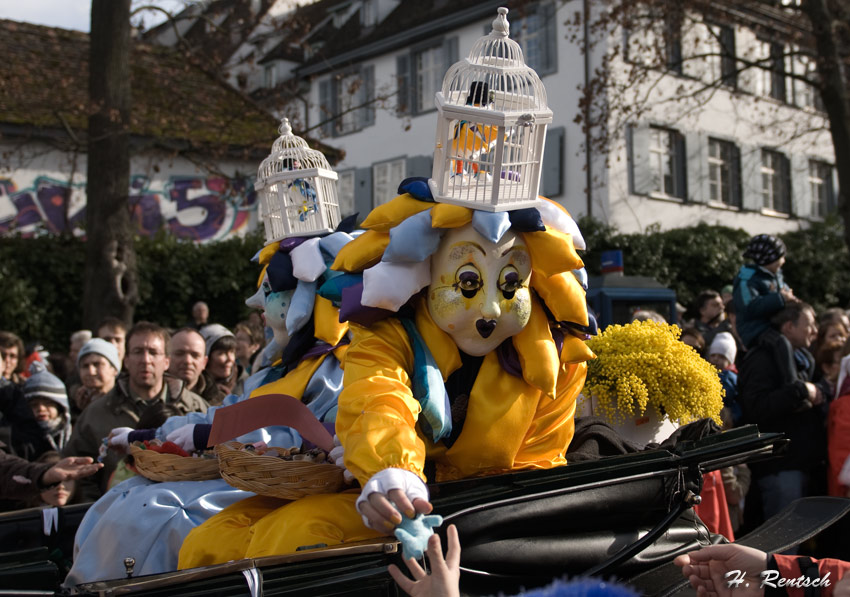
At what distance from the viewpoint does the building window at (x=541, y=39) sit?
18.2 metres

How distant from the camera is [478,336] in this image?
2.88 metres

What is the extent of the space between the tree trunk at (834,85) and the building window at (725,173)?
334 inches

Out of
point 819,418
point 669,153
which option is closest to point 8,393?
point 819,418

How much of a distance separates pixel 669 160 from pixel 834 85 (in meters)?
7.81

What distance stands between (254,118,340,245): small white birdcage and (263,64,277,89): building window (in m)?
21.1

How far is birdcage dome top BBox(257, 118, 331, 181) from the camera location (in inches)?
196

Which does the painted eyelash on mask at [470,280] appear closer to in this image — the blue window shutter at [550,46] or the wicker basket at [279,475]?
the wicker basket at [279,475]

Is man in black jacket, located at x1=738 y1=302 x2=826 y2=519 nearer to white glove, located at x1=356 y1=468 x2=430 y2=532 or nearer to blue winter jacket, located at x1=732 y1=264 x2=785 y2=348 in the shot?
blue winter jacket, located at x1=732 y1=264 x2=785 y2=348

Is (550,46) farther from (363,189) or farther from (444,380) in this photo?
(444,380)

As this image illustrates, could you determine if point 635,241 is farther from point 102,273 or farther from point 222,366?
point 222,366

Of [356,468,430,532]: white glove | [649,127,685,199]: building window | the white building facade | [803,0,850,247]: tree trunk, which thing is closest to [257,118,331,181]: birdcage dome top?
[356,468,430,532]: white glove

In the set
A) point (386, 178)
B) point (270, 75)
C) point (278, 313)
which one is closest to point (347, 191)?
point (386, 178)

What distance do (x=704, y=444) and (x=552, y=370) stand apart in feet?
1.95

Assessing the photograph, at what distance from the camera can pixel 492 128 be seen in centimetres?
308
